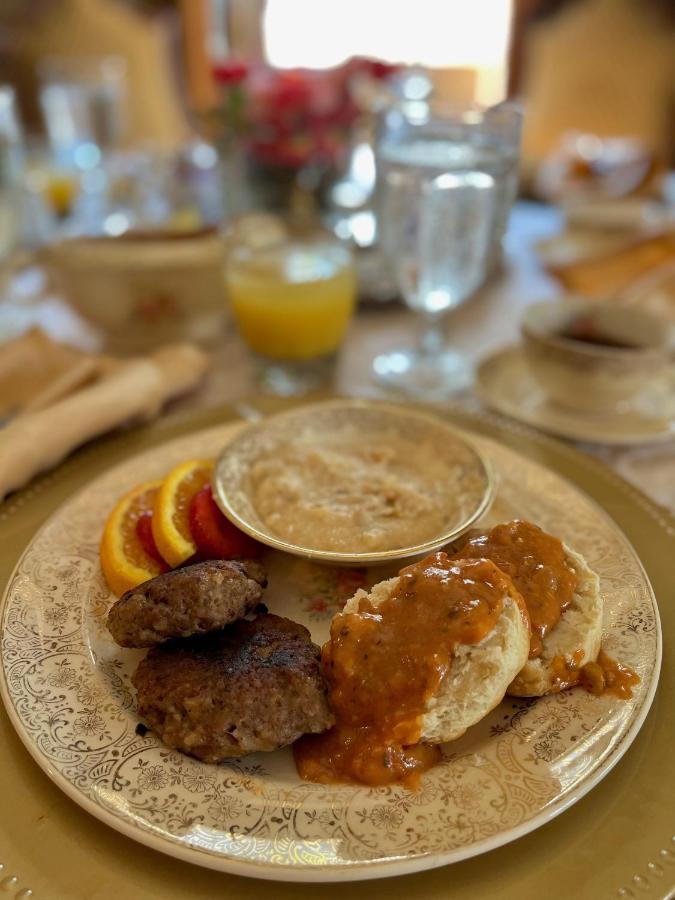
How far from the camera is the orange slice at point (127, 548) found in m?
1.48

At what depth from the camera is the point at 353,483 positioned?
1.73 metres

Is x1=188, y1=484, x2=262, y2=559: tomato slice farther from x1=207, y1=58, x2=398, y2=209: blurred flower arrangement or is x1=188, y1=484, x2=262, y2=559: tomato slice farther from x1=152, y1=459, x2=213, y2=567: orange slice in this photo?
x1=207, y1=58, x2=398, y2=209: blurred flower arrangement

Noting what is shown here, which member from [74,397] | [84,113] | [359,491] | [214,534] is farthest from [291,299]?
[84,113]

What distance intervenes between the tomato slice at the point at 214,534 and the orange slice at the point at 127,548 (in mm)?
99

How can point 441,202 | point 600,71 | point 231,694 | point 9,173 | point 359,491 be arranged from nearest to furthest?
point 231,694, point 359,491, point 441,202, point 9,173, point 600,71

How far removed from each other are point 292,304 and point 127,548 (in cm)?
103

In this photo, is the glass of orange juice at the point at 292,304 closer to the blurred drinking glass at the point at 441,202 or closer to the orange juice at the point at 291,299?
the orange juice at the point at 291,299

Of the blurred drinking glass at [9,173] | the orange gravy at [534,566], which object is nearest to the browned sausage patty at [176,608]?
the orange gravy at [534,566]

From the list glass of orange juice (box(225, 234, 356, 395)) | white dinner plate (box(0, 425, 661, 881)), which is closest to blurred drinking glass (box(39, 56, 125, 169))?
glass of orange juice (box(225, 234, 356, 395))

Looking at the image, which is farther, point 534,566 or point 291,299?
point 291,299

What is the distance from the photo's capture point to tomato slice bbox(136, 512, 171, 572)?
1551 mm

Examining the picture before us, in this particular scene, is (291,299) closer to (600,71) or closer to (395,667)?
(395,667)

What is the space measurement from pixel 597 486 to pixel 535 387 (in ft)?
1.84

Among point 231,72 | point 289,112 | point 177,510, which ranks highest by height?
point 231,72
